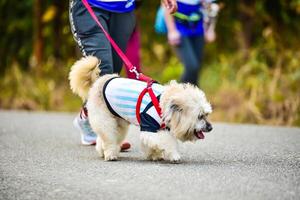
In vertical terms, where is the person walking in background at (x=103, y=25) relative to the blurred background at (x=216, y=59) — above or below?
above

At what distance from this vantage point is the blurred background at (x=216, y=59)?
9.82 meters

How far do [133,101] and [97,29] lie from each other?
3.33 feet

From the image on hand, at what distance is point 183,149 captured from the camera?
22.1 ft

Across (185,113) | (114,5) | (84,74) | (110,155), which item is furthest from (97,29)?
(185,113)

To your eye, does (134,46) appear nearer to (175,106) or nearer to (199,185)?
(175,106)

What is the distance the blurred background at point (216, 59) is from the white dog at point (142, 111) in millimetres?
3987

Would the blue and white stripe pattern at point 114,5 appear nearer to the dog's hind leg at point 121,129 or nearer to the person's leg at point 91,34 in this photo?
the person's leg at point 91,34

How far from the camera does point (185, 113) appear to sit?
5512 millimetres

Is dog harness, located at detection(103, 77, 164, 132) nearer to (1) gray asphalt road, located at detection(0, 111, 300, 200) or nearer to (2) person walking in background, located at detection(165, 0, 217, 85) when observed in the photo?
(1) gray asphalt road, located at detection(0, 111, 300, 200)

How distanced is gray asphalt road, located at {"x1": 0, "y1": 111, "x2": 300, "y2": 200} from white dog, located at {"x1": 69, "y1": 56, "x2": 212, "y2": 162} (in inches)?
7.2

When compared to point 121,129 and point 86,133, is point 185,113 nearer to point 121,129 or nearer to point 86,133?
point 121,129

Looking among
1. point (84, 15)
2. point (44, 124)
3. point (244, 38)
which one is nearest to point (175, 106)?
point (84, 15)

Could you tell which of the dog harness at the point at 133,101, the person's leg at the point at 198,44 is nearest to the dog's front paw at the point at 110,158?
the dog harness at the point at 133,101

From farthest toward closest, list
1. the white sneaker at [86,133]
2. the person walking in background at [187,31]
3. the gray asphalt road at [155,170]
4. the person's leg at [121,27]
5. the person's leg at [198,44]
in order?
the person's leg at [198,44], the person walking in background at [187,31], the white sneaker at [86,133], the person's leg at [121,27], the gray asphalt road at [155,170]
